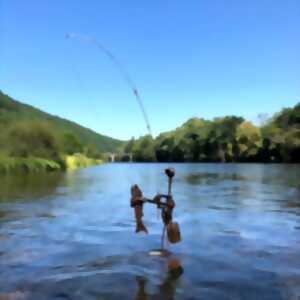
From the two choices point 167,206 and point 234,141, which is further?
point 234,141

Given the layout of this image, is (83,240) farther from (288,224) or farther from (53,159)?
(53,159)

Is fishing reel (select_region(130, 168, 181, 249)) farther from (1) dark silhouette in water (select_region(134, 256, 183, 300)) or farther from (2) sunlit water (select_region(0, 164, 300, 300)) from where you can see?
(2) sunlit water (select_region(0, 164, 300, 300))

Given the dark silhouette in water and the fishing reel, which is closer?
the dark silhouette in water

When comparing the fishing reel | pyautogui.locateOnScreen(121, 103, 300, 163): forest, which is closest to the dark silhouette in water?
the fishing reel

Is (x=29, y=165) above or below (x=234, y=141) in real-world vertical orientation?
below

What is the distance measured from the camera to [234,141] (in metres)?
148

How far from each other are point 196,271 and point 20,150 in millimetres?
68079

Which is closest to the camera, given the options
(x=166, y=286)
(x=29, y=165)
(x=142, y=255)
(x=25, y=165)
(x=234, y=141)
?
(x=166, y=286)

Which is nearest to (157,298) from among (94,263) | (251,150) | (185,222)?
(94,263)

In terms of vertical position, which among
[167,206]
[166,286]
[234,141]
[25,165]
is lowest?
[166,286]

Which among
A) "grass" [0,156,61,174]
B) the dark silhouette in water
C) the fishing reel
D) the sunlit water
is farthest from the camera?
"grass" [0,156,61,174]

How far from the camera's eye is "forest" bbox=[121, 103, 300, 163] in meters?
126

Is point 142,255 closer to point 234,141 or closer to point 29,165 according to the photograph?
point 29,165

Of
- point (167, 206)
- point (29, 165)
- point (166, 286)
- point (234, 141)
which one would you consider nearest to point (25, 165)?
point (29, 165)
